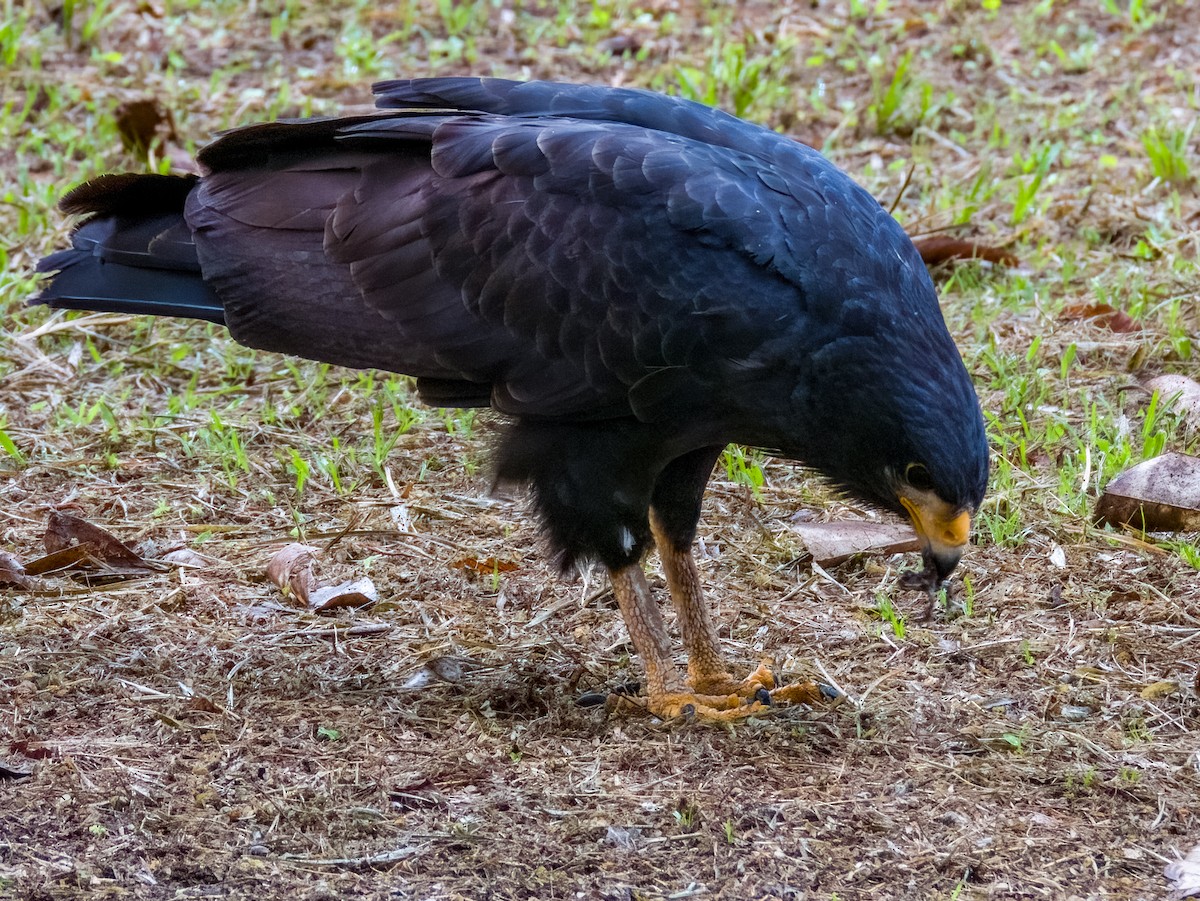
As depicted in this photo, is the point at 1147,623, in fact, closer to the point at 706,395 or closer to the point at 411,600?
the point at 706,395

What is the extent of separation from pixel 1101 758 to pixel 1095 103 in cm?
530

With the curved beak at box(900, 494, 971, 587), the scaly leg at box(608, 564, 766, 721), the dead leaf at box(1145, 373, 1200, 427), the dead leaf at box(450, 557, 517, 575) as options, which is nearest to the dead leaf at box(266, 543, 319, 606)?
the dead leaf at box(450, 557, 517, 575)

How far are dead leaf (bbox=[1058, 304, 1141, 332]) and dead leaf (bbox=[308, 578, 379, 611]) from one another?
301cm

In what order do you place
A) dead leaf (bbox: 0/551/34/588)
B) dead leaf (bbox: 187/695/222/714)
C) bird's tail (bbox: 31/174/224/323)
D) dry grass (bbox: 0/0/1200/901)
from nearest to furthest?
1. dry grass (bbox: 0/0/1200/901)
2. dead leaf (bbox: 187/695/222/714)
3. bird's tail (bbox: 31/174/224/323)
4. dead leaf (bbox: 0/551/34/588)

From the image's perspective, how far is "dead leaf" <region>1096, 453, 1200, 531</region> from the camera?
4.37 metres

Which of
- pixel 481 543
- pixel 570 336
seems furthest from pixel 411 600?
pixel 570 336

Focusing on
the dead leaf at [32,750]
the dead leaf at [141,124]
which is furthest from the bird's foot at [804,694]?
the dead leaf at [141,124]

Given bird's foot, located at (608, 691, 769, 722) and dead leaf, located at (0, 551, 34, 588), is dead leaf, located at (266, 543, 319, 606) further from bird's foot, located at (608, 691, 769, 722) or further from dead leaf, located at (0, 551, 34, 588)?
bird's foot, located at (608, 691, 769, 722)

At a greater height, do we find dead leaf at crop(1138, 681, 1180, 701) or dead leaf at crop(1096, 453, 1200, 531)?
dead leaf at crop(1096, 453, 1200, 531)

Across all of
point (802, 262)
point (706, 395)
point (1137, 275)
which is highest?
point (802, 262)

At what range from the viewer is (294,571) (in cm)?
424

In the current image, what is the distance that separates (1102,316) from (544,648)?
2.82 meters

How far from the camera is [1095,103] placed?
25.7 ft

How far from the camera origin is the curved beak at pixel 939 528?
3.37 metres
